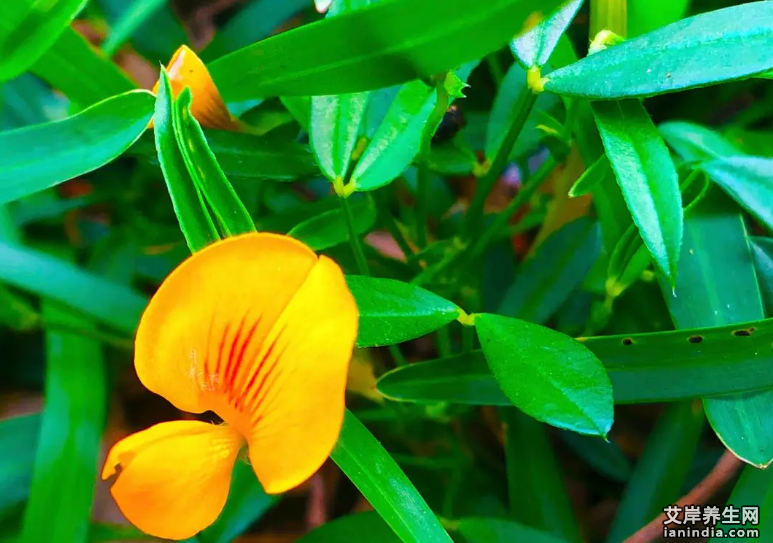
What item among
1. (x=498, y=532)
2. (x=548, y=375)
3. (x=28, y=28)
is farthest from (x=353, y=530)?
(x=28, y=28)

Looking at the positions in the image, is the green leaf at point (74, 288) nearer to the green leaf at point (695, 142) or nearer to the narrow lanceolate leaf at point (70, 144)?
the narrow lanceolate leaf at point (70, 144)

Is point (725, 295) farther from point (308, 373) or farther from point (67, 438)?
point (67, 438)

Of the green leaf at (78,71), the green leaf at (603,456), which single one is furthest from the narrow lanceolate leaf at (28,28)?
the green leaf at (603,456)

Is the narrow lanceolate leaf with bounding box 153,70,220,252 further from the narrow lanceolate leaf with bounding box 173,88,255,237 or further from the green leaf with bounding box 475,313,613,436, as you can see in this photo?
the green leaf with bounding box 475,313,613,436

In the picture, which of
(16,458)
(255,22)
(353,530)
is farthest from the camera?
(255,22)

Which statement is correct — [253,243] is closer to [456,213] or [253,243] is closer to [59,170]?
[59,170]

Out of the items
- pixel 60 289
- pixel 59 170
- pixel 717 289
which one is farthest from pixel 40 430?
pixel 717 289
